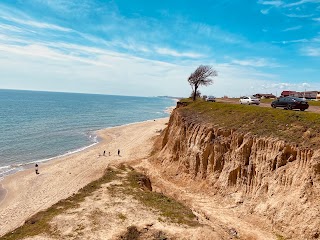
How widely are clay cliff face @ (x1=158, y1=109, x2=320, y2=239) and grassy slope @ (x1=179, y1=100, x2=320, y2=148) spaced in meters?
0.95

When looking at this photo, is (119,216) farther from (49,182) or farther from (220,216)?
(49,182)

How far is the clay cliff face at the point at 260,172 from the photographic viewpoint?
19.8 metres

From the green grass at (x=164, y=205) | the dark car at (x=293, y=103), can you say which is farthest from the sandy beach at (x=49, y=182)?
the dark car at (x=293, y=103)

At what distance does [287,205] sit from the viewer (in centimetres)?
2052

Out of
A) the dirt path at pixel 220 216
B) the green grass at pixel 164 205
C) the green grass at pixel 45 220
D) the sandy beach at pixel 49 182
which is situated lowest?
the sandy beach at pixel 49 182

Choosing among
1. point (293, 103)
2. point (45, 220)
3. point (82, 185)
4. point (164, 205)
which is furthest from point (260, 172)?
point (82, 185)

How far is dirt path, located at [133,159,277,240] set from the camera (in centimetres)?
2078

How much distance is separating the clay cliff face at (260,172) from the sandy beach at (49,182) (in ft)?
43.9

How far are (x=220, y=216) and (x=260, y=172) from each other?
196 inches

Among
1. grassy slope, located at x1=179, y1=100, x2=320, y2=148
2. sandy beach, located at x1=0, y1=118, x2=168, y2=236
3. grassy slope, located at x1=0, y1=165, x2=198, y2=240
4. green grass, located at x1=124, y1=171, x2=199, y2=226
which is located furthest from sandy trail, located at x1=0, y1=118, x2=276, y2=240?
grassy slope, located at x1=179, y1=100, x2=320, y2=148

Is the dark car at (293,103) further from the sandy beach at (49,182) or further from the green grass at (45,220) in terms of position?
the green grass at (45,220)

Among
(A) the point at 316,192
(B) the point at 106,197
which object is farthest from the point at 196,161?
(A) the point at 316,192

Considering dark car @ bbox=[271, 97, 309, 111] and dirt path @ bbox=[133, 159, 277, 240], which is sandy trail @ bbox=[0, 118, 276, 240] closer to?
dirt path @ bbox=[133, 159, 277, 240]

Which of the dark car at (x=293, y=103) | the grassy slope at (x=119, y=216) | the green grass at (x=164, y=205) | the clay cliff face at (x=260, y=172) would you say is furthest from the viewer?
the dark car at (x=293, y=103)
